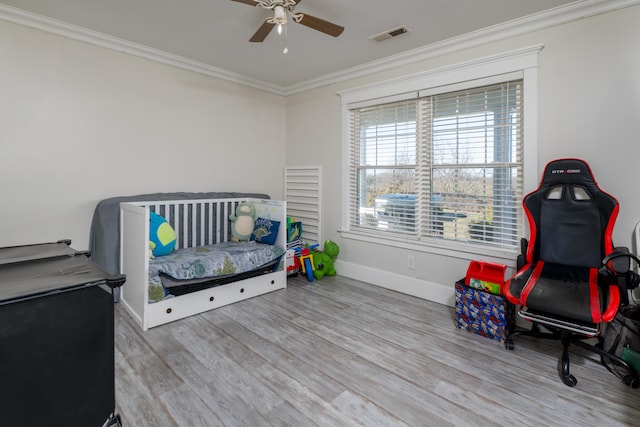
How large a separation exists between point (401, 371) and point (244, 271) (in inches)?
64.5

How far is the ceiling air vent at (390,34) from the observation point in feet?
8.91

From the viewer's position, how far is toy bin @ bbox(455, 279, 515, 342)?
232 cm

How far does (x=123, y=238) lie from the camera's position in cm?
287

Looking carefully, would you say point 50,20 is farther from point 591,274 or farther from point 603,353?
point 603,353

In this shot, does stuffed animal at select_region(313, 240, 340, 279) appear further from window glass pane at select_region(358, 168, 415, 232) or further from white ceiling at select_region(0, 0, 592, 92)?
white ceiling at select_region(0, 0, 592, 92)

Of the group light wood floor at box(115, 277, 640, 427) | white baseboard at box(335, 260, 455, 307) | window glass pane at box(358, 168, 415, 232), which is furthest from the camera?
window glass pane at box(358, 168, 415, 232)

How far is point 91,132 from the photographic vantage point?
2938 mm

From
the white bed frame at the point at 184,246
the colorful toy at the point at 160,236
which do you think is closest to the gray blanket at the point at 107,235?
the white bed frame at the point at 184,246

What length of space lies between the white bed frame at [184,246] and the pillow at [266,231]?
53 mm

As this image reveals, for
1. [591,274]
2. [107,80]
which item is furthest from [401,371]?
[107,80]

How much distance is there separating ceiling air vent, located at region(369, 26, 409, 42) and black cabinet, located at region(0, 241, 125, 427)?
272 centimetres

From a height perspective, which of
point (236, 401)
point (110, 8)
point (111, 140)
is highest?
point (110, 8)

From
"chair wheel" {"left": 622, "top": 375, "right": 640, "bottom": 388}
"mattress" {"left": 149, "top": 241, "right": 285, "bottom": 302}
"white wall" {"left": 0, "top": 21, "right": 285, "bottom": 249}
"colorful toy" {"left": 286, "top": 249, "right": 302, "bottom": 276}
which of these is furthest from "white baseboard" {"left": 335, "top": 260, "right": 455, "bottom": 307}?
"white wall" {"left": 0, "top": 21, "right": 285, "bottom": 249}

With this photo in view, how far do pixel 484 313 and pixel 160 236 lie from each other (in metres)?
2.68
